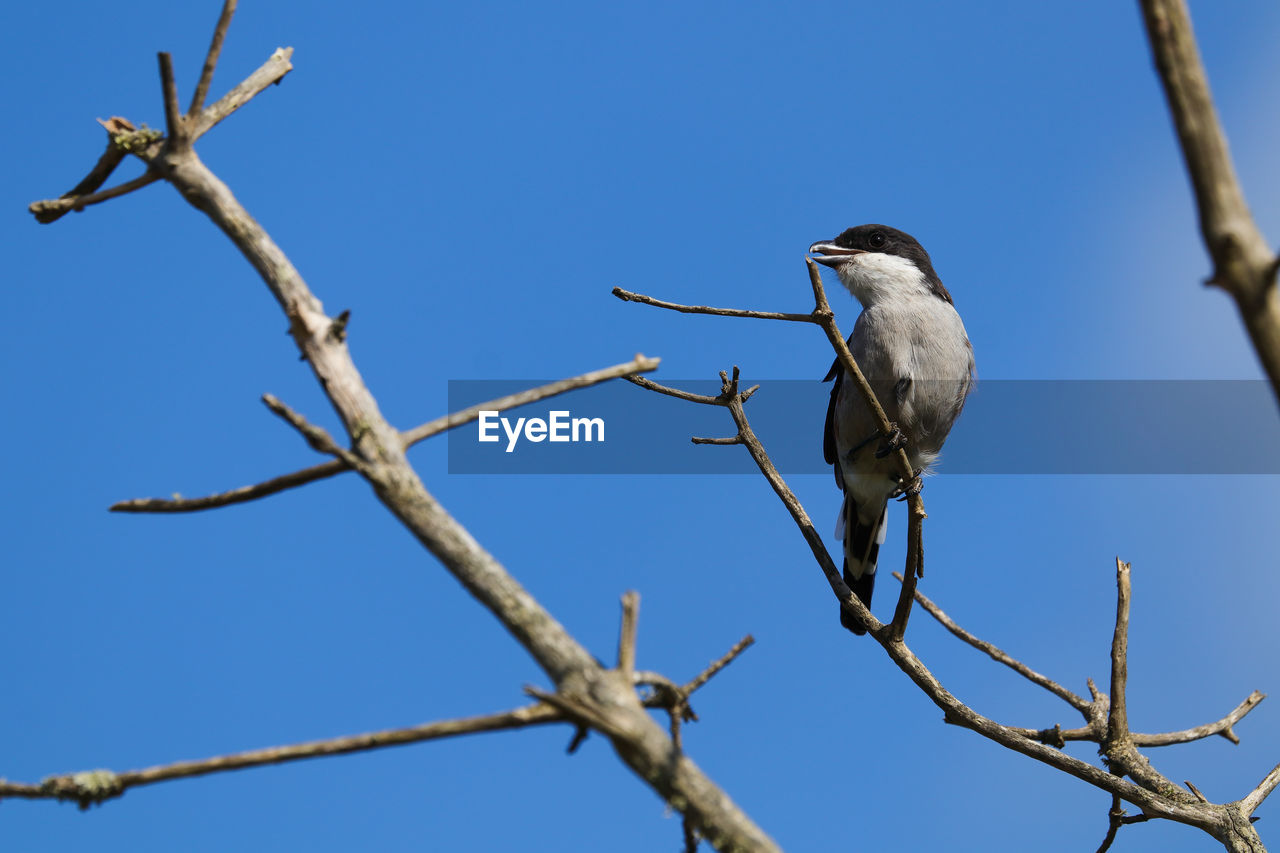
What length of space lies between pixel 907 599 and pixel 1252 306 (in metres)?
2.98

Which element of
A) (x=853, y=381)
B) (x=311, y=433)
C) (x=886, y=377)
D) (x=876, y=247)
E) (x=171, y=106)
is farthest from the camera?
(x=876, y=247)

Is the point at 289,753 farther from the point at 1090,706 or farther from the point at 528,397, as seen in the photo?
the point at 1090,706

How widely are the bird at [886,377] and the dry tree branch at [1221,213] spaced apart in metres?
4.76

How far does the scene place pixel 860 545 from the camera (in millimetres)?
7020

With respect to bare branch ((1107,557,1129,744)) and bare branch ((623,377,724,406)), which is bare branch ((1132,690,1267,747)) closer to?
bare branch ((1107,557,1129,744))

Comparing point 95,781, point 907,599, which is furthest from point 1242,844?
point 95,781

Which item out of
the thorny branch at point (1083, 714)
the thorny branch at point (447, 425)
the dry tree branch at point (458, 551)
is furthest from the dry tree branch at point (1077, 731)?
the dry tree branch at point (458, 551)

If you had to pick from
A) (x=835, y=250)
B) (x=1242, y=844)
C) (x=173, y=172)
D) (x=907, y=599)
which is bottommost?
(x=1242, y=844)

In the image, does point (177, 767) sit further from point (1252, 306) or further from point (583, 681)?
point (1252, 306)

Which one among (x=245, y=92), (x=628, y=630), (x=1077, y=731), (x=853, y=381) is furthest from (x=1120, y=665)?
(x=245, y=92)

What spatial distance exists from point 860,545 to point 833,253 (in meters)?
2.11

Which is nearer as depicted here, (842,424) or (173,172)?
(173,172)

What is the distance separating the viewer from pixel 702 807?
6.39ft

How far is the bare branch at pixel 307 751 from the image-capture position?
193cm
